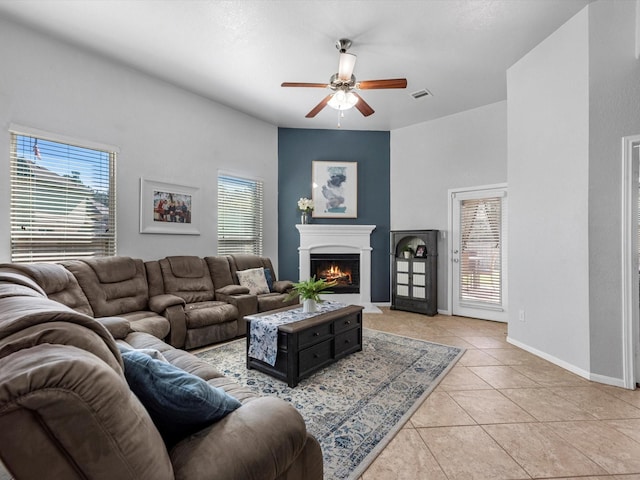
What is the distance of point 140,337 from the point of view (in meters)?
2.47

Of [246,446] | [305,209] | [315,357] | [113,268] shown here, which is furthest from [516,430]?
[305,209]

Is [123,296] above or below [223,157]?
below

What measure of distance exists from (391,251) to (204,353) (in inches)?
144

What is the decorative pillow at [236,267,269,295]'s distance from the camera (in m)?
4.56

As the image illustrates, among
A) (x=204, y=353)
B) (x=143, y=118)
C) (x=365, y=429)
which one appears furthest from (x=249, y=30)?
(x=365, y=429)

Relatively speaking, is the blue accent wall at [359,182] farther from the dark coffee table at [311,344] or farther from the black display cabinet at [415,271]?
the dark coffee table at [311,344]

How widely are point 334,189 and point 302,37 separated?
2945 mm

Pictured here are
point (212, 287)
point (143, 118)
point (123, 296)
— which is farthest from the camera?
point (212, 287)

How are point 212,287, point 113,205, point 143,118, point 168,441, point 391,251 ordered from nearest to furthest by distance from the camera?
1. point 168,441
2. point 113,205
3. point 143,118
4. point 212,287
5. point 391,251

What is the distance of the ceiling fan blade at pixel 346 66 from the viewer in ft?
9.46

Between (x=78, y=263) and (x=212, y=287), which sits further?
(x=212, y=287)

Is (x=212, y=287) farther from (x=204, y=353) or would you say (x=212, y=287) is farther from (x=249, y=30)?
(x=249, y=30)

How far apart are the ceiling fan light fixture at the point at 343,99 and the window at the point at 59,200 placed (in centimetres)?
273

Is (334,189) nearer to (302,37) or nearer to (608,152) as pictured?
(302,37)
